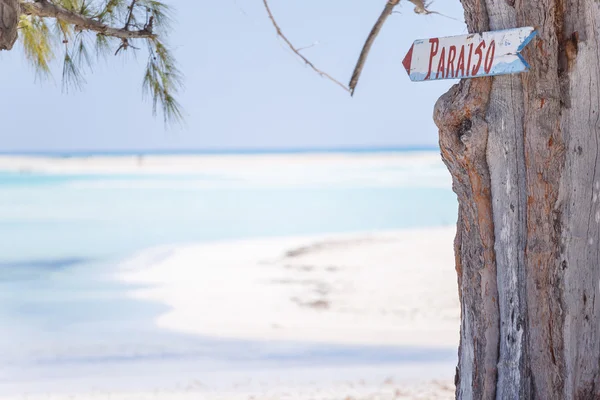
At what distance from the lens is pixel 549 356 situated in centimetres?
194

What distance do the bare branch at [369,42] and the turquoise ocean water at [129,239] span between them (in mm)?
2687

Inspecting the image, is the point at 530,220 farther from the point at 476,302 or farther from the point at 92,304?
the point at 92,304

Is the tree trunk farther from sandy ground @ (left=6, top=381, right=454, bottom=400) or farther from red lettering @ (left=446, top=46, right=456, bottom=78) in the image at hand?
sandy ground @ (left=6, top=381, right=454, bottom=400)

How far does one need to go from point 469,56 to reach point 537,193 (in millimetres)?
394

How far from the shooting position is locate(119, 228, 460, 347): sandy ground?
6000mm

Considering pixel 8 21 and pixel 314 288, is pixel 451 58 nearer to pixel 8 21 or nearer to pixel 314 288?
pixel 8 21

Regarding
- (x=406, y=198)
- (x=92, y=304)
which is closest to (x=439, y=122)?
(x=92, y=304)

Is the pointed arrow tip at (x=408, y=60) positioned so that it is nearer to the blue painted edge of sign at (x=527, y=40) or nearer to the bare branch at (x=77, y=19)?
the blue painted edge of sign at (x=527, y=40)

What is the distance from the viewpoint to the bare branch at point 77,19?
2.74 metres

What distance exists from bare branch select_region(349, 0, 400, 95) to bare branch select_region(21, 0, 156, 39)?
0.93 meters

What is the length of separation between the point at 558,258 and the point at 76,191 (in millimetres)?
24915

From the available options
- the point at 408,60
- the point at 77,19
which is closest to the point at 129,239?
the point at 77,19

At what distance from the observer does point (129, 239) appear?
509 inches

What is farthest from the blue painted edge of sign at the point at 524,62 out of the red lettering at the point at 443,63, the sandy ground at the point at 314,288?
the sandy ground at the point at 314,288
